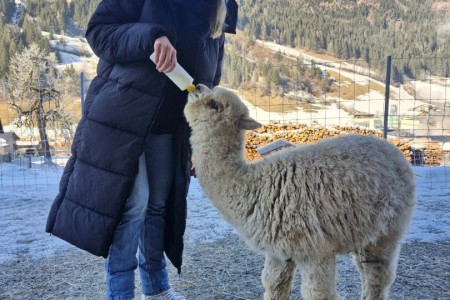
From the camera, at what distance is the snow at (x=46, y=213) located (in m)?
3.46

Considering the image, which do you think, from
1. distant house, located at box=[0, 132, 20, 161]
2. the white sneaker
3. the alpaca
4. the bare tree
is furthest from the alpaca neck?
the bare tree

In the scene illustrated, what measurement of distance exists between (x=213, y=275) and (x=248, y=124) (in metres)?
1.28

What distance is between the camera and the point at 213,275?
285 cm

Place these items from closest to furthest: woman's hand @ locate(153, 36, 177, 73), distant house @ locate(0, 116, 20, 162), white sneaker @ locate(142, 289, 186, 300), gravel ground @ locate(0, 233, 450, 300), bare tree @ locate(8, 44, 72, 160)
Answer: woman's hand @ locate(153, 36, 177, 73)
white sneaker @ locate(142, 289, 186, 300)
gravel ground @ locate(0, 233, 450, 300)
distant house @ locate(0, 116, 20, 162)
bare tree @ locate(8, 44, 72, 160)

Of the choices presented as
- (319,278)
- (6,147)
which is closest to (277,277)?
(319,278)

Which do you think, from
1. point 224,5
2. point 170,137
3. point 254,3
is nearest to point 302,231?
point 170,137

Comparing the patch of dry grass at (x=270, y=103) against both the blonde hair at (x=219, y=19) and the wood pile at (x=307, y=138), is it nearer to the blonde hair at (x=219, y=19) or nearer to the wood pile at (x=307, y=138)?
the wood pile at (x=307, y=138)

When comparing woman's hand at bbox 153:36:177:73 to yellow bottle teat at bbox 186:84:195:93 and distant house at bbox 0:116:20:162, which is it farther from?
distant house at bbox 0:116:20:162

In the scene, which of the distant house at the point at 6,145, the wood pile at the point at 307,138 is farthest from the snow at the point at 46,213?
the distant house at the point at 6,145

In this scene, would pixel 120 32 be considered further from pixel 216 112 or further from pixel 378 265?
pixel 378 265

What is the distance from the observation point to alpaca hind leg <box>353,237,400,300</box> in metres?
1.93

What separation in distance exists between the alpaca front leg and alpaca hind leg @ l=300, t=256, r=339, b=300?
157 mm

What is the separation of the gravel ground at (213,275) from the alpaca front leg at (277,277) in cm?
53

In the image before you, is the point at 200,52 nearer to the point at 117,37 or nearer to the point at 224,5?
the point at 224,5
